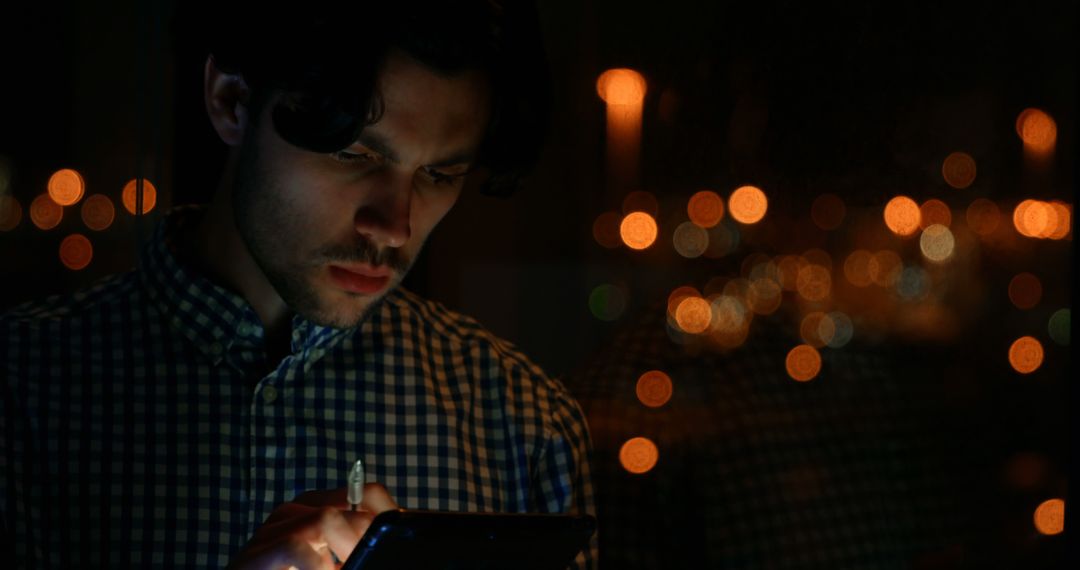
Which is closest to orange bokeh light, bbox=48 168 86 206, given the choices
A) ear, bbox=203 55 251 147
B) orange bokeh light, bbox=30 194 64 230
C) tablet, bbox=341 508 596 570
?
orange bokeh light, bbox=30 194 64 230

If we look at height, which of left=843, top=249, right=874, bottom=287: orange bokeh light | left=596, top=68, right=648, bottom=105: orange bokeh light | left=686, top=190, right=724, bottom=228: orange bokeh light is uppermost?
left=596, top=68, right=648, bottom=105: orange bokeh light

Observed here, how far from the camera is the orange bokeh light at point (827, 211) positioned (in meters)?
1.39

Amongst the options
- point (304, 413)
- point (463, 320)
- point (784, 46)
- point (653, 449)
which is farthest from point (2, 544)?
point (784, 46)

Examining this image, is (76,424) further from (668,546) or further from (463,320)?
(668,546)

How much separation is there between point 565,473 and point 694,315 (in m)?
0.27

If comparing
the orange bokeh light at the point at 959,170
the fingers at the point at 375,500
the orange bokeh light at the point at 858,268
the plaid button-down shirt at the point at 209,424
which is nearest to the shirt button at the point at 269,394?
the plaid button-down shirt at the point at 209,424

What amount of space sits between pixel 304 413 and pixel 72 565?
28 centimetres

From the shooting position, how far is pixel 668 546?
1.59 m

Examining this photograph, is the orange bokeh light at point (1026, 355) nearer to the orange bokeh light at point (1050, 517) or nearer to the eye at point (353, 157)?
the orange bokeh light at point (1050, 517)

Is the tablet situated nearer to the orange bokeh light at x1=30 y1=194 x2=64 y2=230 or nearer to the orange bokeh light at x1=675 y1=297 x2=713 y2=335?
the orange bokeh light at x1=675 y1=297 x2=713 y2=335

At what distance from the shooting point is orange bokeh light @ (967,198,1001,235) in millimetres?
1318

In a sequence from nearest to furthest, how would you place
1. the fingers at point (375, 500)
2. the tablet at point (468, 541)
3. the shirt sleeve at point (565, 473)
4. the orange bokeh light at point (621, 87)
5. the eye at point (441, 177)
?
the tablet at point (468, 541)
the fingers at point (375, 500)
the eye at point (441, 177)
the shirt sleeve at point (565, 473)
the orange bokeh light at point (621, 87)

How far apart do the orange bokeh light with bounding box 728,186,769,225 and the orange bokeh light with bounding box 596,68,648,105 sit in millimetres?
180

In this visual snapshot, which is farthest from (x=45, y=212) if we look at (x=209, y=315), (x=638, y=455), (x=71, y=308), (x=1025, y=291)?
(x=1025, y=291)
